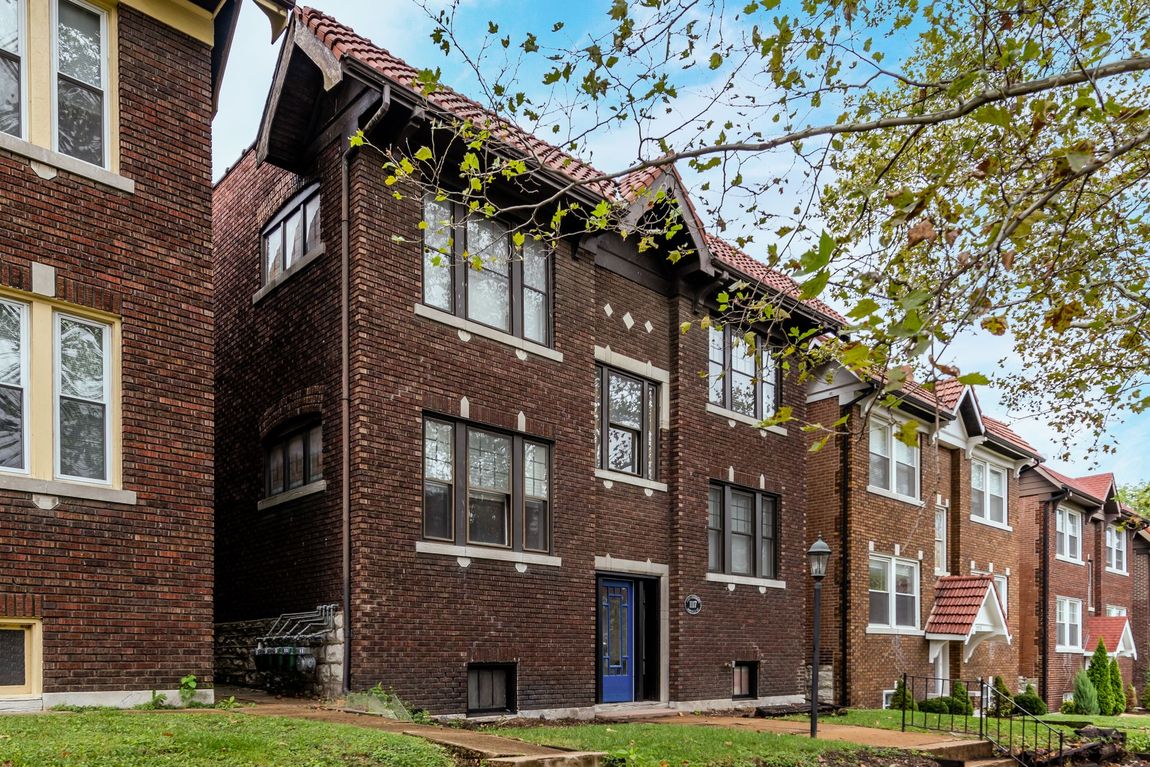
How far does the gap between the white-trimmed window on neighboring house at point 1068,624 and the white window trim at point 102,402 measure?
30223 millimetres

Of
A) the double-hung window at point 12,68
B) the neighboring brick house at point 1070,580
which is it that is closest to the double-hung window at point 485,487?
the double-hung window at point 12,68

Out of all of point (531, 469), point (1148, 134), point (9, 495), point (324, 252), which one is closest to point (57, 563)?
point (9, 495)

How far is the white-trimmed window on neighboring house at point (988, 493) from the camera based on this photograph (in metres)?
27.8

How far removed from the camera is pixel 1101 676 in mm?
30969

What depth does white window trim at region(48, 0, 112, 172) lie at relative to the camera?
10227mm

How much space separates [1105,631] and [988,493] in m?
11.0

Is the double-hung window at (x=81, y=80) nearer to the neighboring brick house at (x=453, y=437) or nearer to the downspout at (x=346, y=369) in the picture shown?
the neighboring brick house at (x=453, y=437)

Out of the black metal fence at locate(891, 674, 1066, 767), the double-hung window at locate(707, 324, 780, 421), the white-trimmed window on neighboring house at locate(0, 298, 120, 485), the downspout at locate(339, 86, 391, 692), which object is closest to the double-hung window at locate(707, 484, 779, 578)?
the double-hung window at locate(707, 324, 780, 421)

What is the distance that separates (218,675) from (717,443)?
30.6 ft

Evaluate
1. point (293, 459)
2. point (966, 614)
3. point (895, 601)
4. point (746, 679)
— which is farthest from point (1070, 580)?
point (293, 459)

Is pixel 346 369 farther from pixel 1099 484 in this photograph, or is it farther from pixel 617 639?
pixel 1099 484

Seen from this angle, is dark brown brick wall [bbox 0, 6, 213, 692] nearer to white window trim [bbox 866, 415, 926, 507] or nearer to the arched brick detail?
the arched brick detail

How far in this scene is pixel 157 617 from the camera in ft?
34.0

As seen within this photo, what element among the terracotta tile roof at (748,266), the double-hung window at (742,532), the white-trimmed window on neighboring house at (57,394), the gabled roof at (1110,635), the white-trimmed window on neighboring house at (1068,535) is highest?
the terracotta tile roof at (748,266)
